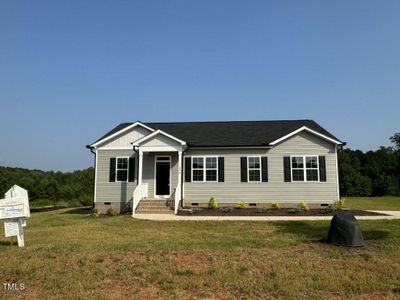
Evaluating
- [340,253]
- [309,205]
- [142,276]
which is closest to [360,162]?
[309,205]

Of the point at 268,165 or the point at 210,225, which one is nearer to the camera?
the point at 210,225

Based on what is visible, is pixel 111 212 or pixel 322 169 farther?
pixel 322 169

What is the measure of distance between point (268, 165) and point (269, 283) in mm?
13272

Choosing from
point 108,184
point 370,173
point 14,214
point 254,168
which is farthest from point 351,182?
point 14,214

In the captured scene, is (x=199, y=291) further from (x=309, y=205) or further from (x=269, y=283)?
(x=309, y=205)

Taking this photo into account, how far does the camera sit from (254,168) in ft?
61.5

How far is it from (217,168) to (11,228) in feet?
38.2

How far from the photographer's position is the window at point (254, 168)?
18.7 m

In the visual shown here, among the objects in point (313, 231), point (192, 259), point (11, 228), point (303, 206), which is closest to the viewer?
point (192, 259)

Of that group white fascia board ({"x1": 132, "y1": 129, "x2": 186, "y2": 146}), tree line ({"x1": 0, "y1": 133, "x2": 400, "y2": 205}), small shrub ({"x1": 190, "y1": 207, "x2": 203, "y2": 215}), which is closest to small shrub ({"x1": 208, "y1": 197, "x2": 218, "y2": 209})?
small shrub ({"x1": 190, "y1": 207, "x2": 203, "y2": 215})

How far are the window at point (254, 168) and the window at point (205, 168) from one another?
1.84 meters

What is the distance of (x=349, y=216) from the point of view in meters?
8.52

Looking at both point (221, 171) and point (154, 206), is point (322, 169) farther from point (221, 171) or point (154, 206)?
point (154, 206)

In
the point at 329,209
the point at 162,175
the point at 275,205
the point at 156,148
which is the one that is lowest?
the point at 329,209
